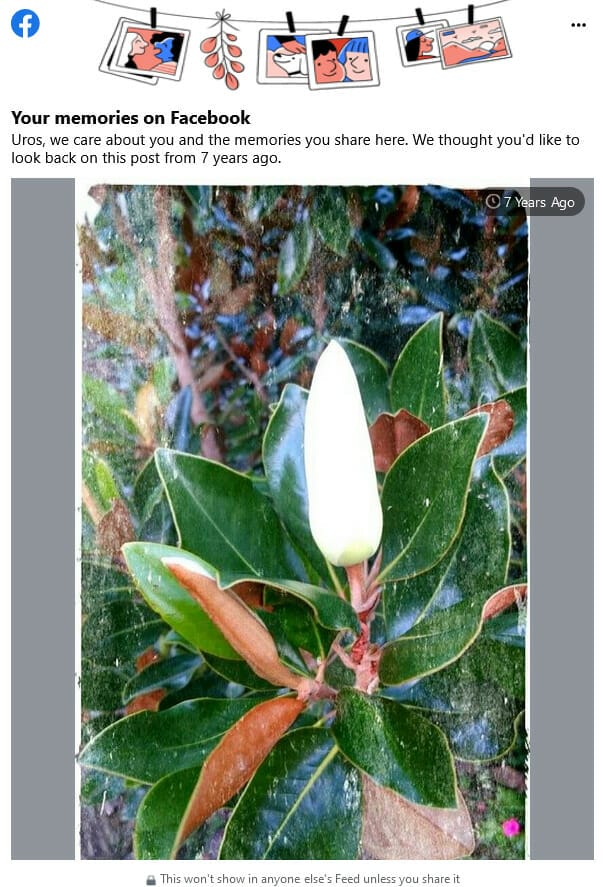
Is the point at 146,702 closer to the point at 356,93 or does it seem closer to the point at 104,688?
the point at 104,688

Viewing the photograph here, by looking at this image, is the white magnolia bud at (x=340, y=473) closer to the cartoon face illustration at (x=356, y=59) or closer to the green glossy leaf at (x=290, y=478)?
the green glossy leaf at (x=290, y=478)

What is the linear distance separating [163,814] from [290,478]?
36 centimetres

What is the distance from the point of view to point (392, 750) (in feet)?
4.04

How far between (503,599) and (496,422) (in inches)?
6.9

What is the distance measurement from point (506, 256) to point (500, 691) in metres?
0.43

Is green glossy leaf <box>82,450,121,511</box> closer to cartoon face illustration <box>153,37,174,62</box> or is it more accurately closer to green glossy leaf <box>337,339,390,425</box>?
green glossy leaf <box>337,339,390,425</box>

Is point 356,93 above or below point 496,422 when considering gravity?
above

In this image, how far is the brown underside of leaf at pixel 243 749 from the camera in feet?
A: 4.06

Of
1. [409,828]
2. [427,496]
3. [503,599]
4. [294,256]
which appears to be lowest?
[409,828]

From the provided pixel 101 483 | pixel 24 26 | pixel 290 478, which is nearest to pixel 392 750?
pixel 290 478

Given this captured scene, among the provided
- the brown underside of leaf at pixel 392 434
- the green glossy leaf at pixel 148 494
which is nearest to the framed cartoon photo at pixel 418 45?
the brown underside of leaf at pixel 392 434

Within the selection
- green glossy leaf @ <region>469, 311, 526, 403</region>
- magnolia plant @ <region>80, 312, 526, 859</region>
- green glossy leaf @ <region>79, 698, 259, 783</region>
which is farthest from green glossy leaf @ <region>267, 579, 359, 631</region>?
green glossy leaf @ <region>469, 311, 526, 403</region>

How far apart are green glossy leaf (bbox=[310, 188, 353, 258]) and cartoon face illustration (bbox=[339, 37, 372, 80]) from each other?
0.11m
